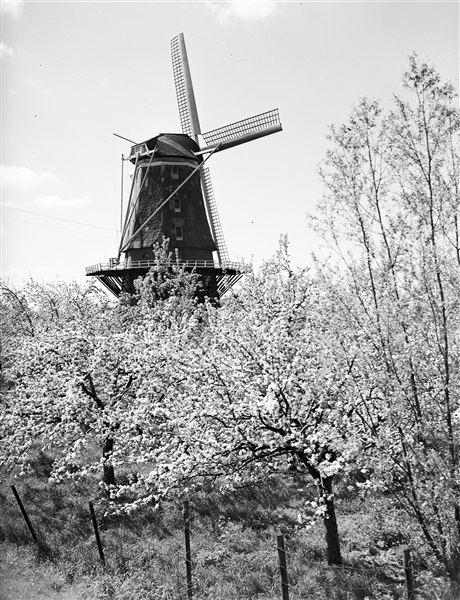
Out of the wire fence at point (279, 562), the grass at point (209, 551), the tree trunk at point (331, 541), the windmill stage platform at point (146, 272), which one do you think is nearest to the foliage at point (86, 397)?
the grass at point (209, 551)

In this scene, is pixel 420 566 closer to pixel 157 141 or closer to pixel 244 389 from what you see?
pixel 244 389

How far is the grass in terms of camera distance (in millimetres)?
10227

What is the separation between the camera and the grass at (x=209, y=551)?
1023cm

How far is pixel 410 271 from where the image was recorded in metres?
7.28

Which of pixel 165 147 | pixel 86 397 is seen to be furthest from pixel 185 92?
pixel 86 397

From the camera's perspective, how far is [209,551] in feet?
39.0

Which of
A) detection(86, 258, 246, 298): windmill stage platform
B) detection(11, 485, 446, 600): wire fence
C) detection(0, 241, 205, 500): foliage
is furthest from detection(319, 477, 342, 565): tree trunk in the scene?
detection(86, 258, 246, 298): windmill stage platform

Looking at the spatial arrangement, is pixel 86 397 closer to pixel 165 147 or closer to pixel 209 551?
pixel 209 551

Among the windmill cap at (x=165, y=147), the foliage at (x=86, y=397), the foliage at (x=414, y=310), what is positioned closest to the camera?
the foliage at (x=414, y=310)

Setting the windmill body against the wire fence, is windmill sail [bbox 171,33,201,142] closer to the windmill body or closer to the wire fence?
the windmill body

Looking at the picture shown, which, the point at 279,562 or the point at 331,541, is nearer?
the point at 279,562

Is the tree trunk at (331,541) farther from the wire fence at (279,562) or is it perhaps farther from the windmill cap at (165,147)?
the windmill cap at (165,147)

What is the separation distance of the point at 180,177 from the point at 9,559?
26872 mm

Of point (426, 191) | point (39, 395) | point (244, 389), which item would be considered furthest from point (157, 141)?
point (426, 191)
